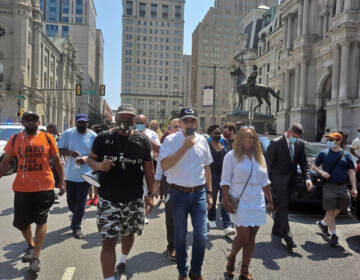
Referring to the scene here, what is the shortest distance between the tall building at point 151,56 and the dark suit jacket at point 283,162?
12441 centimetres

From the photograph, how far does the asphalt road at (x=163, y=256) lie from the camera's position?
406cm

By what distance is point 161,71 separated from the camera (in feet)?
435

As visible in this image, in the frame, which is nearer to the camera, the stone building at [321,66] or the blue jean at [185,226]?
the blue jean at [185,226]

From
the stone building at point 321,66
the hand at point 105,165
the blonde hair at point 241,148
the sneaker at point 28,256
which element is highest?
the stone building at point 321,66

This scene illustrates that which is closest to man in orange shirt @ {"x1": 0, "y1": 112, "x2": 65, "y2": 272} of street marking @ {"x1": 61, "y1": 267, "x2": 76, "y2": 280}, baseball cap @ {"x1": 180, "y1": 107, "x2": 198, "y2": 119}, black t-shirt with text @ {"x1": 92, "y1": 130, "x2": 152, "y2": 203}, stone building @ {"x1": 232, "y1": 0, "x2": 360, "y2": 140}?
street marking @ {"x1": 61, "y1": 267, "x2": 76, "y2": 280}

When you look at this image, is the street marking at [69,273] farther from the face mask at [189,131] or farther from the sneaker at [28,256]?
the face mask at [189,131]

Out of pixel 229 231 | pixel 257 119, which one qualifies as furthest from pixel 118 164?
pixel 257 119

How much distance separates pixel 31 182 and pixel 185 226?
2088mm

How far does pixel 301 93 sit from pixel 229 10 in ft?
335

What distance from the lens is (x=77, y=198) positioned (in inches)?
214

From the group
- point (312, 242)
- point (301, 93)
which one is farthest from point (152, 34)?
point (312, 242)

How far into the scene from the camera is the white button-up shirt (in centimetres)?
375

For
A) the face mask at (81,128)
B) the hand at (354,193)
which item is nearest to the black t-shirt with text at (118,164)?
the face mask at (81,128)

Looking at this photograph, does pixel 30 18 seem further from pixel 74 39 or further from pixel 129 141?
pixel 74 39
